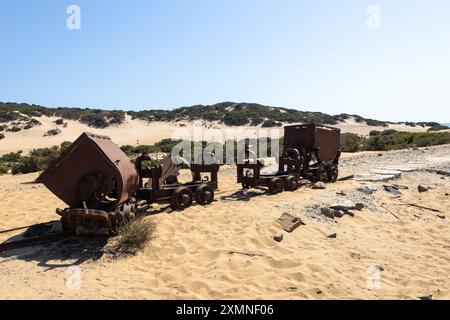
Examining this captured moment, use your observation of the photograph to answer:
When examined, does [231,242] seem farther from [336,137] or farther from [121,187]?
[336,137]

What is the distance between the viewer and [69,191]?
627 centimetres

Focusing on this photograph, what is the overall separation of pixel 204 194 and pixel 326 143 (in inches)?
193

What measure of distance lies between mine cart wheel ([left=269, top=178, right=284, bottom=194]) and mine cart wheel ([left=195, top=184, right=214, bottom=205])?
69.8 inches

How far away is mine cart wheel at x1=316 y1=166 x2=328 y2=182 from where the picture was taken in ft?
36.7

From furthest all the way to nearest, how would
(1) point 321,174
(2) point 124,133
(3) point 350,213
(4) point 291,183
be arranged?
1. (2) point 124,133
2. (1) point 321,174
3. (4) point 291,183
4. (3) point 350,213

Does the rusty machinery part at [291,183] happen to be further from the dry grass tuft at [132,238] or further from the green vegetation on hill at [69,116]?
the green vegetation on hill at [69,116]

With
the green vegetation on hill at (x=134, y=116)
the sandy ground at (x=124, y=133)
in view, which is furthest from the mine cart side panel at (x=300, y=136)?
the green vegetation on hill at (x=134, y=116)

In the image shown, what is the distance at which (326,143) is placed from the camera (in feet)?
38.2

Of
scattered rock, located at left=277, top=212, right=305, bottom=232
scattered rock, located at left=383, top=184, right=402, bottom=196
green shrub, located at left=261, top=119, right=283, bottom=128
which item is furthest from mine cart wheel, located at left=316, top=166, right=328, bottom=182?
green shrub, located at left=261, top=119, right=283, bottom=128

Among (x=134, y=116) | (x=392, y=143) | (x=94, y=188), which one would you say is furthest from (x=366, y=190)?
(x=134, y=116)

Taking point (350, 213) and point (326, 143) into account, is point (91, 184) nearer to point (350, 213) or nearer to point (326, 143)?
point (350, 213)

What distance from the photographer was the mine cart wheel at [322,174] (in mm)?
11180
